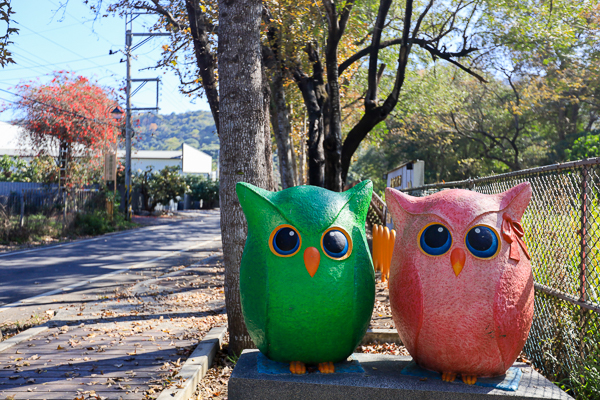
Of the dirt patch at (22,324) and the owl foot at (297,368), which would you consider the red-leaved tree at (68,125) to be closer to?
the dirt patch at (22,324)

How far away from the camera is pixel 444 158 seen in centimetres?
3731

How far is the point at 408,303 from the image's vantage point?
325cm

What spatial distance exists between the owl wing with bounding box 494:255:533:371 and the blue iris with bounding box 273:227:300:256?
4.51ft

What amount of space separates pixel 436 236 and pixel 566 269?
88.4 inches

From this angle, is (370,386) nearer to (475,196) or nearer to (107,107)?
(475,196)

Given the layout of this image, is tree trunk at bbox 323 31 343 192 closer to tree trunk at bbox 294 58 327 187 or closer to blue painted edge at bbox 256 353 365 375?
tree trunk at bbox 294 58 327 187

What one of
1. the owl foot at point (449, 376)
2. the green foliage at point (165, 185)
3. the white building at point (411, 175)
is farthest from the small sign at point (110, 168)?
the owl foot at point (449, 376)

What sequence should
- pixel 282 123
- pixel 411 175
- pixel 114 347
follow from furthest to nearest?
pixel 411 175 → pixel 282 123 → pixel 114 347

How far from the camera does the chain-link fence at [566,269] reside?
4.09 metres

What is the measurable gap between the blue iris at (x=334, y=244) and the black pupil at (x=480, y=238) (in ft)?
2.78

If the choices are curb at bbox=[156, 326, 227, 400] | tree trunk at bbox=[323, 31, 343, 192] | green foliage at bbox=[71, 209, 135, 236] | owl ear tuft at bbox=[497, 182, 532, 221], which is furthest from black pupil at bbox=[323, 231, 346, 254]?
green foliage at bbox=[71, 209, 135, 236]

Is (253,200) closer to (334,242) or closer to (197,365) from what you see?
(334,242)

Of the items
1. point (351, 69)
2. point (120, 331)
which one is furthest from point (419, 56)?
point (120, 331)

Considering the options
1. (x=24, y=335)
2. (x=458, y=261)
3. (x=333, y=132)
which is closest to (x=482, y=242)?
(x=458, y=261)
